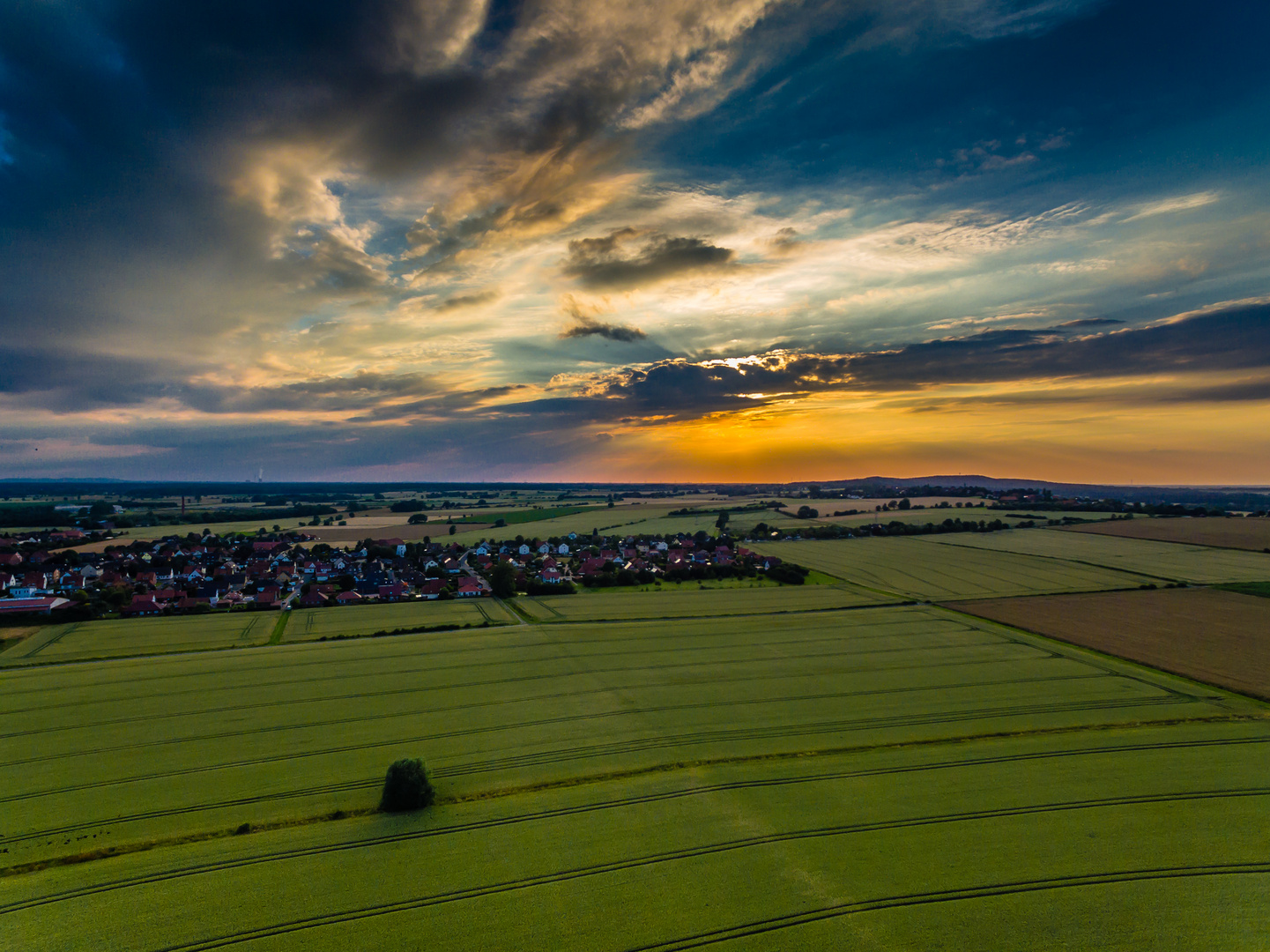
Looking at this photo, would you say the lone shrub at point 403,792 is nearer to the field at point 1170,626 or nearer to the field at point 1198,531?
the field at point 1170,626

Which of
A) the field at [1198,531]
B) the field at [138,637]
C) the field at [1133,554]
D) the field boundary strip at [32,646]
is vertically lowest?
the field at [138,637]

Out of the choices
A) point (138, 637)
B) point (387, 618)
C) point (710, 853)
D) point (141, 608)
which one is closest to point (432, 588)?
point (387, 618)

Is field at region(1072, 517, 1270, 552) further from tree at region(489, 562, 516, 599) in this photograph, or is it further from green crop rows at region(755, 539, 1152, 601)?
tree at region(489, 562, 516, 599)

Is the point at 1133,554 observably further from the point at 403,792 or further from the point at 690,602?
the point at 403,792

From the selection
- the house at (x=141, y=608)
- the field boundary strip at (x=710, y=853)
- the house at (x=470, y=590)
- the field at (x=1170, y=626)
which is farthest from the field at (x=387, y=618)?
the field at (x=1170, y=626)

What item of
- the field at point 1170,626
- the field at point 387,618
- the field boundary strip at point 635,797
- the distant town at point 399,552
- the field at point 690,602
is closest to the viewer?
→ the field boundary strip at point 635,797

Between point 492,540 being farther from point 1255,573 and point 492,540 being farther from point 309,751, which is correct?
point 1255,573
